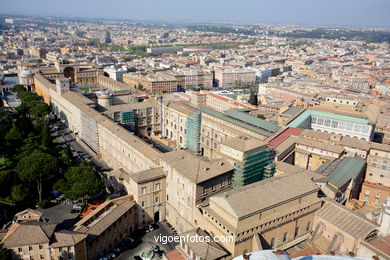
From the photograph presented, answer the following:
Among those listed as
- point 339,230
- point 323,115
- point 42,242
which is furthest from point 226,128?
point 42,242

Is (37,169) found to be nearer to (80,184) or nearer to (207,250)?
(80,184)

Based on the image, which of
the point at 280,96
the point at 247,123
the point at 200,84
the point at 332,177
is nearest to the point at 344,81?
the point at 280,96

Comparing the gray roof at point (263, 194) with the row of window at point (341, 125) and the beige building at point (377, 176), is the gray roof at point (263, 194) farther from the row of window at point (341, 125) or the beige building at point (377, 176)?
the row of window at point (341, 125)

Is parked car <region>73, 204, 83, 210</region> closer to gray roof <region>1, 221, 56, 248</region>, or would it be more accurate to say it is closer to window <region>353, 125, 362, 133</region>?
gray roof <region>1, 221, 56, 248</region>

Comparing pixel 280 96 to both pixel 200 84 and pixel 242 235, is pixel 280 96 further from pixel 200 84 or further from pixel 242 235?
pixel 242 235

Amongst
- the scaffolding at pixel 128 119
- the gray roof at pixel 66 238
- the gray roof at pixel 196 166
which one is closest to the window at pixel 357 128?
the gray roof at pixel 196 166

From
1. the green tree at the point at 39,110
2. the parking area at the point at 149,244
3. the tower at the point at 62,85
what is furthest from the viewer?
the tower at the point at 62,85

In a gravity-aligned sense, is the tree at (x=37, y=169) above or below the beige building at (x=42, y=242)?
above
